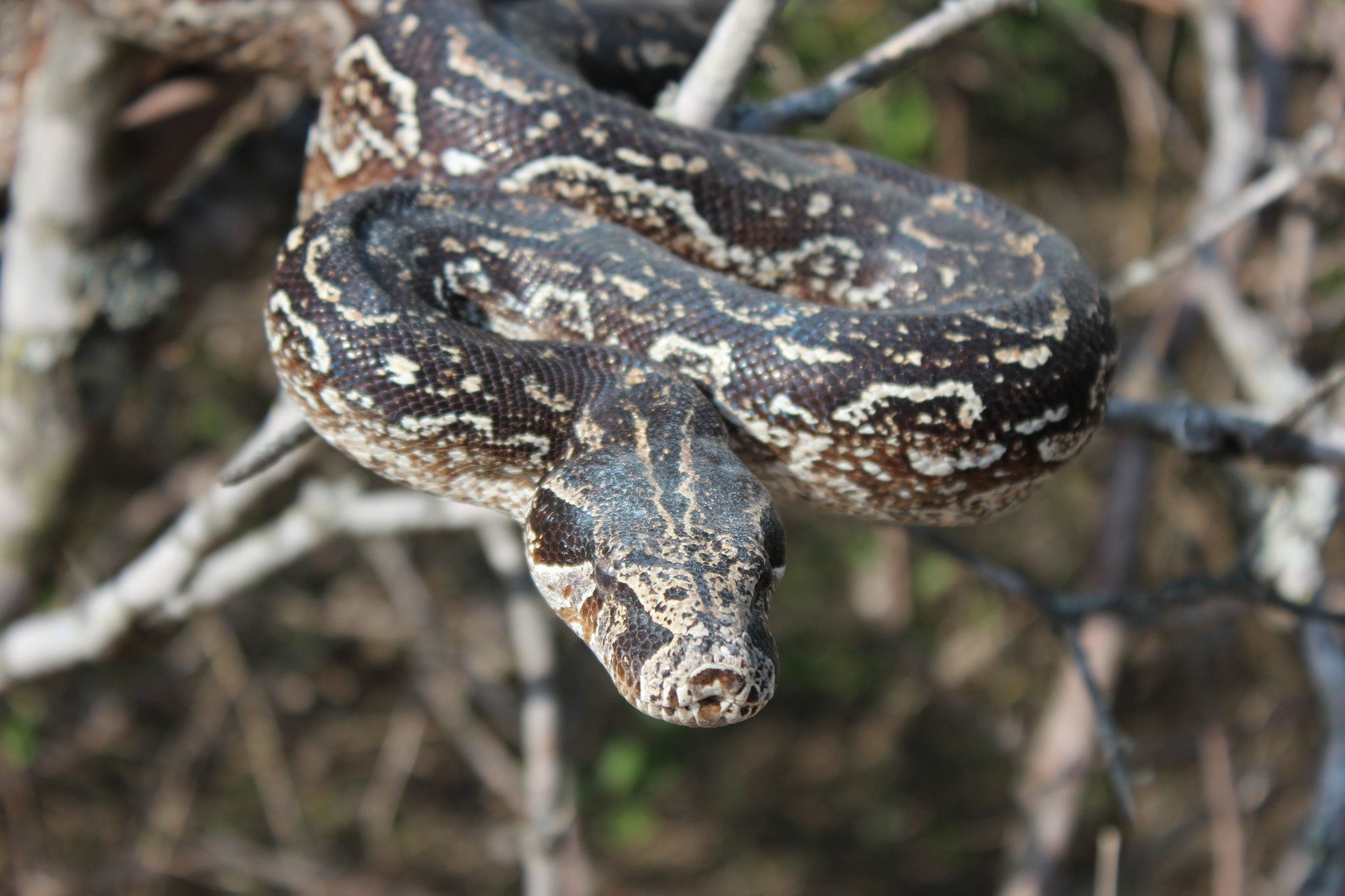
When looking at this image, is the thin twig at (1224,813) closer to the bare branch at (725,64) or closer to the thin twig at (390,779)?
the bare branch at (725,64)

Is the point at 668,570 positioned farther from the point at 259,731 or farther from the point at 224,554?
the point at 259,731

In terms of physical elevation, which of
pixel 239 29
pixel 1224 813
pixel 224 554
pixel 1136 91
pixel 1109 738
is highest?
pixel 1136 91

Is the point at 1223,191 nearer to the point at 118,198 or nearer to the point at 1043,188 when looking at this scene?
the point at 1043,188

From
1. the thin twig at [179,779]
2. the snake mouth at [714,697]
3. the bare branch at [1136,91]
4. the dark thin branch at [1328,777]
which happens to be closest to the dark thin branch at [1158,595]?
the dark thin branch at [1328,777]

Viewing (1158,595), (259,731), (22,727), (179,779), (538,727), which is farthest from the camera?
(259,731)

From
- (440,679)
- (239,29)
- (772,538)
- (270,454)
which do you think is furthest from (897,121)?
(440,679)

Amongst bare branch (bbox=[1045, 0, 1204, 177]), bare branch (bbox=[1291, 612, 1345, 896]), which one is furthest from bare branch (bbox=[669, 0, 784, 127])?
bare branch (bbox=[1291, 612, 1345, 896])
